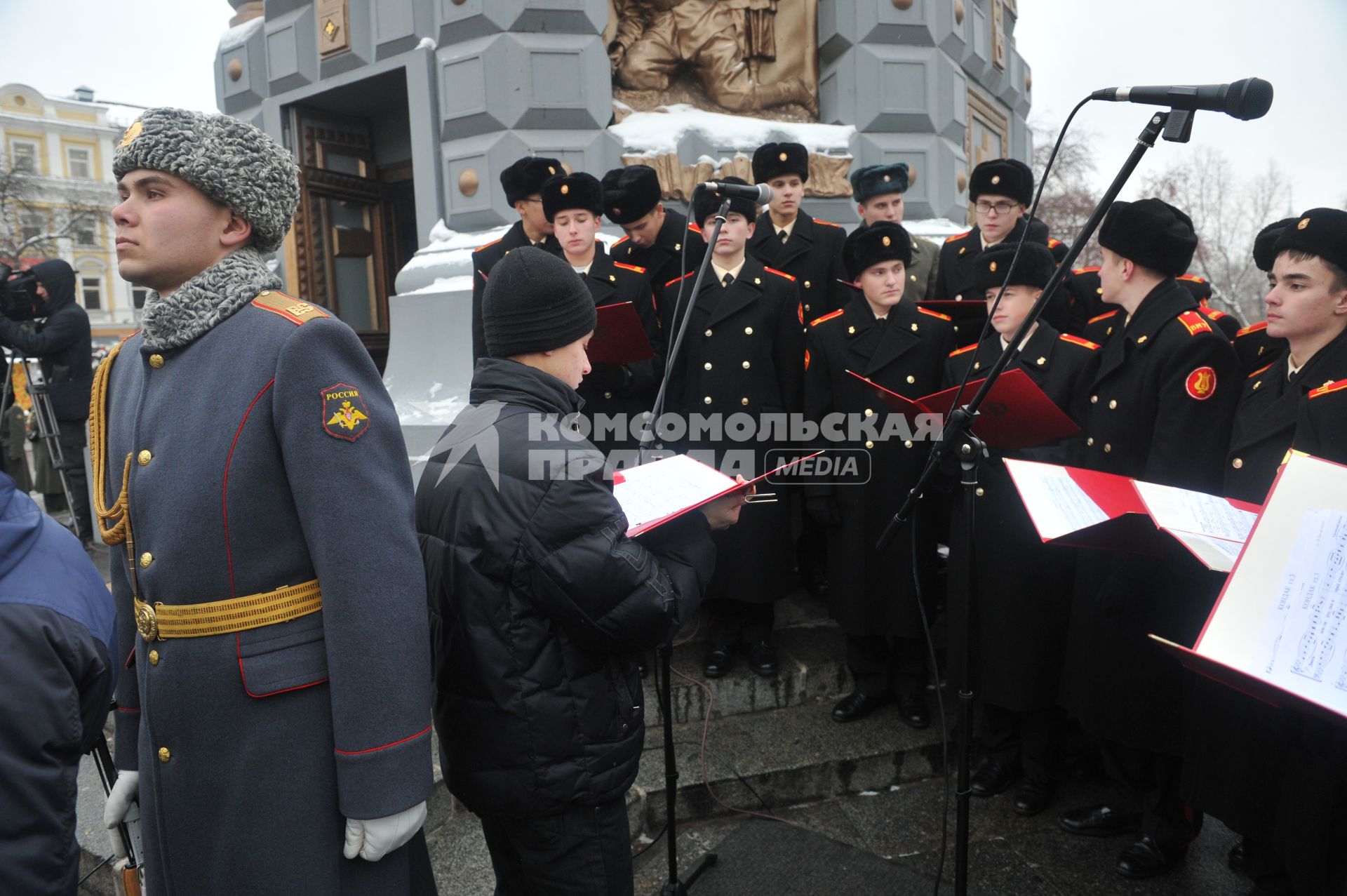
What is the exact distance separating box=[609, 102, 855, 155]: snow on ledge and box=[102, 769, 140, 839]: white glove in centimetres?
532

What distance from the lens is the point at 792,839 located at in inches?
133

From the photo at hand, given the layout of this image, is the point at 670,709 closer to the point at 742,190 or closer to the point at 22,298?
the point at 742,190

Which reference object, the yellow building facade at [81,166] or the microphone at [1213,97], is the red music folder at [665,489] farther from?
the yellow building facade at [81,166]

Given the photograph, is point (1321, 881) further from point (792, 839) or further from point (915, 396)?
point (915, 396)

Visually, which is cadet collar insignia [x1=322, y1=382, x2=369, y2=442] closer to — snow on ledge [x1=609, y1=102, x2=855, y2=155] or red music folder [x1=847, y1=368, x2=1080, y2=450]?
red music folder [x1=847, y1=368, x2=1080, y2=450]

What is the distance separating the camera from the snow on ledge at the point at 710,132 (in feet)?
21.0

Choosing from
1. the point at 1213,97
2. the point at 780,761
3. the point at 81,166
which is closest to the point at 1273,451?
the point at 1213,97

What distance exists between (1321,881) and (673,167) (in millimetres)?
5282

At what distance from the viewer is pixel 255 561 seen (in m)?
1.56

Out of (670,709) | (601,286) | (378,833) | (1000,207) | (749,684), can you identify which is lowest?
(749,684)

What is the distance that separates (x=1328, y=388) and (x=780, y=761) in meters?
2.32

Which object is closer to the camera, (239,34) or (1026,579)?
(1026,579)

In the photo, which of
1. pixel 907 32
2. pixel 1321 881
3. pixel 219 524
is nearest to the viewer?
pixel 219 524

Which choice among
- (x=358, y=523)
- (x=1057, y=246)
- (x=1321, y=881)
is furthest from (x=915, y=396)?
(x=358, y=523)
